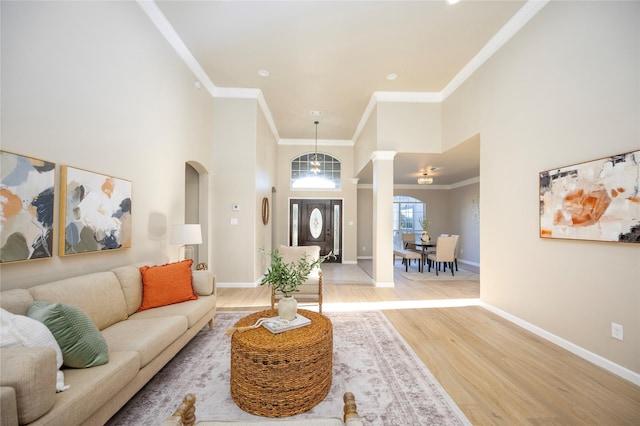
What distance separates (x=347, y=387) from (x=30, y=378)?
183 centimetres

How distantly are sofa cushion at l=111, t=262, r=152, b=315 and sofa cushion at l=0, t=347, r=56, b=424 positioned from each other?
4.24 ft

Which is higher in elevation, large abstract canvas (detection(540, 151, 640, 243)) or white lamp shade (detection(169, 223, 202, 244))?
large abstract canvas (detection(540, 151, 640, 243))

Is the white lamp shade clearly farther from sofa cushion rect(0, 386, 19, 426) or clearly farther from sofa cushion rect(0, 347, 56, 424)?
sofa cushion rect(0, 386, 19, 426)

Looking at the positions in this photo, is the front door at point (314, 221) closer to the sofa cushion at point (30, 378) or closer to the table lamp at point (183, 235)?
the table lamp at point (183, 235)

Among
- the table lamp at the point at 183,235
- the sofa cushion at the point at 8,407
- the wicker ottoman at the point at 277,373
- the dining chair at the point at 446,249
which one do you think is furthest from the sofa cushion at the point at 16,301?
the dining chair at the point at 446,249

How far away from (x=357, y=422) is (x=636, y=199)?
2793mm

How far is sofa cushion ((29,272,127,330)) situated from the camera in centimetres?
183

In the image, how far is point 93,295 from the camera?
210cm

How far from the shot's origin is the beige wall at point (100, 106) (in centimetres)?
186

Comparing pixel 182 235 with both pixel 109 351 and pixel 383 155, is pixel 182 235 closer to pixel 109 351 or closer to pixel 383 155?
pixel 109 351

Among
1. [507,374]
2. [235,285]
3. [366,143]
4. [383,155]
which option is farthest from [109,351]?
[366,143]

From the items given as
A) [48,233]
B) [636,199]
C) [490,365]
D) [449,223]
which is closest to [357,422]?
[490,365]

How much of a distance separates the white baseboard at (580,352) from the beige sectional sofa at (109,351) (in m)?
3.66

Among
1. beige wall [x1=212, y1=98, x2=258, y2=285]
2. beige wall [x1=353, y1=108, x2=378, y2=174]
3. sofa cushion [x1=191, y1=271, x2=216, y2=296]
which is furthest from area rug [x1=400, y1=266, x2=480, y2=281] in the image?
sofa cushion [x1=191, y1=271, x2=216, y2=296]
